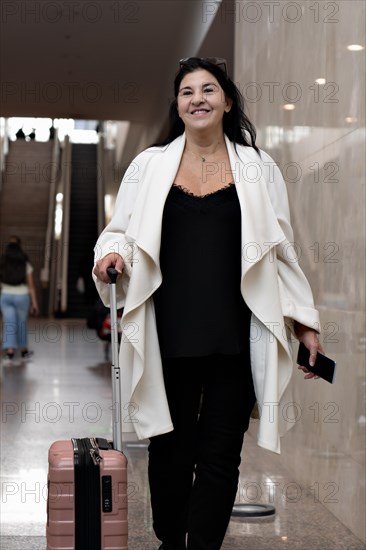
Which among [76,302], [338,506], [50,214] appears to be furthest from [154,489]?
[50,214]

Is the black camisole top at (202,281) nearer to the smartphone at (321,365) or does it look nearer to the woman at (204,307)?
the woman at (204,307)

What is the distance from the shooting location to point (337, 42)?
4.34 m

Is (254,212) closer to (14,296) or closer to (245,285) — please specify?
(245,285)

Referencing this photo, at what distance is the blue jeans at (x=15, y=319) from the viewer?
1209cm

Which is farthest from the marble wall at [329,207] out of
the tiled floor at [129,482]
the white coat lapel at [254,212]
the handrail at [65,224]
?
the handrail at [65,224]

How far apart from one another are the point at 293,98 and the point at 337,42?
89 cm

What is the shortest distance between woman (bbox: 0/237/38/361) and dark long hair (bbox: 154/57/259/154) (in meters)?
9.17

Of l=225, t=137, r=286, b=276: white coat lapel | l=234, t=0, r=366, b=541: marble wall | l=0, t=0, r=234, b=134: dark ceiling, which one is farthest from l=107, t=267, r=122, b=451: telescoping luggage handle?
l=0, t=0, r=234, b=134: dark ceiling

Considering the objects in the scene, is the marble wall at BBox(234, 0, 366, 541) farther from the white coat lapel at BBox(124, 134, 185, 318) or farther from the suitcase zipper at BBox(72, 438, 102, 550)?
the suitcase zipper at BBox(72, 438, 102, 550)

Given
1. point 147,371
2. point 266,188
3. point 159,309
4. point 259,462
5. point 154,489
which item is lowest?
point 259,462

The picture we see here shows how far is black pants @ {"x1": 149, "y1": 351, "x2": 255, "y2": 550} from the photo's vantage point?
2846 mm

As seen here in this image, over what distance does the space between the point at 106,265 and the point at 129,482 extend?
232cm

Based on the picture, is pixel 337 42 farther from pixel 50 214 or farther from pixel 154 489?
pixel 50 214

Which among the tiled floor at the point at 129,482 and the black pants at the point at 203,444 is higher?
the black pants at the point at 203,444
